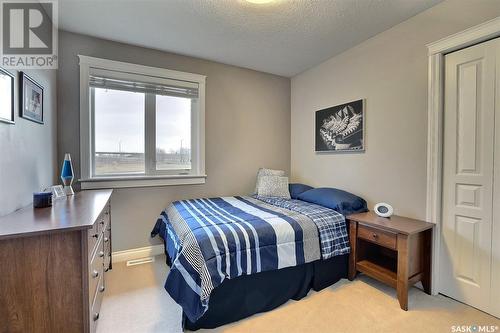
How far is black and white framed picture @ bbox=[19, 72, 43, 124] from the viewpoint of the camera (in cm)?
168

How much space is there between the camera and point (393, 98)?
2379mm

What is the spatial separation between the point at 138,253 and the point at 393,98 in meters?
3.29

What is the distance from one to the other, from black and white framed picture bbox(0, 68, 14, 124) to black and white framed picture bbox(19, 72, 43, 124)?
123 millimetres

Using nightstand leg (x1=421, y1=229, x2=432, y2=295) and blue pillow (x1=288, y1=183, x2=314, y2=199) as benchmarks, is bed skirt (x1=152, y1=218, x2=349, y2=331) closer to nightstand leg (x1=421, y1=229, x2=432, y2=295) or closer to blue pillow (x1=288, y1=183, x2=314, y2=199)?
nightstand leg (x1=421, y1=229, x2=432, y2=295)

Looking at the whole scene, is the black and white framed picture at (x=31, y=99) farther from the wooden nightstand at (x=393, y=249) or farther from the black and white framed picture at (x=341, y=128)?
the black and white framed picture at (x=341, y=128)

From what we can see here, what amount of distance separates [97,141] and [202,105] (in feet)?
4.29

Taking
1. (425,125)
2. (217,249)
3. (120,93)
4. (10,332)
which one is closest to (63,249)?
(10,332)

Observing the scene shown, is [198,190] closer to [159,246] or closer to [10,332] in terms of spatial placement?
[159,246]

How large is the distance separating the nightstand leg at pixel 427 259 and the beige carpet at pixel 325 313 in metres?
0.08

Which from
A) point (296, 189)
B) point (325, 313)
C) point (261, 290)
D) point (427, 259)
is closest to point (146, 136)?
point (296, 189)

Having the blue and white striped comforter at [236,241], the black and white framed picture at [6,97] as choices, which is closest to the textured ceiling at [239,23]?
the black and white framed picture at [6,97]

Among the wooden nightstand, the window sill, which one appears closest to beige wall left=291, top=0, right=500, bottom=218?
the wooden nightstand

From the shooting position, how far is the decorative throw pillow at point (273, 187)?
3211 mm

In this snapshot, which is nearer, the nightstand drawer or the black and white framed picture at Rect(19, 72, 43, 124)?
the black and white framed picture at Rect(19, 72, 43, 124)
